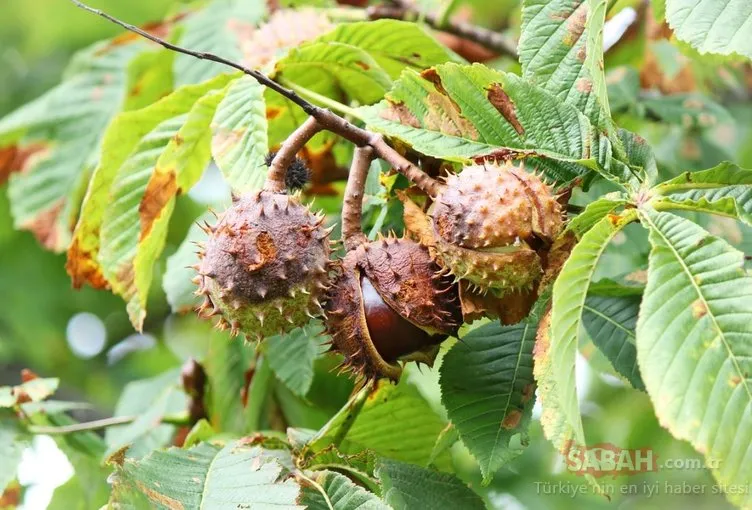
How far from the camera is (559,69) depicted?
1.81 meters

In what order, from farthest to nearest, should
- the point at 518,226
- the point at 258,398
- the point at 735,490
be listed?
the point at 258,398 → the point at 518,226 → the point at 735,490

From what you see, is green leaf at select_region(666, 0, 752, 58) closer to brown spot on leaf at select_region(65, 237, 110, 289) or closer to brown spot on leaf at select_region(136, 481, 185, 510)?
brown spot on leaf at select_region(136, 481, 185, 510)

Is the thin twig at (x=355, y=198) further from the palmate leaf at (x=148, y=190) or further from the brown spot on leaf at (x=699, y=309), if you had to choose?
the brown spot on leaf at (x=699, y=309)

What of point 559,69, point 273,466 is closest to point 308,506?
point 273,466

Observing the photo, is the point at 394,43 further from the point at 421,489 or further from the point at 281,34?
the point at 421,489

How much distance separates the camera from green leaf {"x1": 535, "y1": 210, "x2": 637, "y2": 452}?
1408 millimetres

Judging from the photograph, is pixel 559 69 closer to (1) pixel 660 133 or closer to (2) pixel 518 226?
(2) pixel 518 226

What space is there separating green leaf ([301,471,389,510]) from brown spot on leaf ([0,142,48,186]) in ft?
6.38

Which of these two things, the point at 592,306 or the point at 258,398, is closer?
the point at 592,306

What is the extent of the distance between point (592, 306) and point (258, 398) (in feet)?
3.96

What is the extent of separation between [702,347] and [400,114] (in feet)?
2.57

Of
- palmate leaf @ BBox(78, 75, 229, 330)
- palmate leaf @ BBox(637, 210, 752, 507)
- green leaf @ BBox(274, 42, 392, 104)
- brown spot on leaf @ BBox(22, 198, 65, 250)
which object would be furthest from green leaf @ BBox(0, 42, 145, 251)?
palmate leaf @ BBox(637, 210, 752, 507)

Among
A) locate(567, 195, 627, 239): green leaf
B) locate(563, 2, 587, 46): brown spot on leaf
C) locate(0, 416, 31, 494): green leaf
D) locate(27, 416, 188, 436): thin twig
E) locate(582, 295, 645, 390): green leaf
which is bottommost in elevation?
locate(27, 416, 188, 436): thin twig

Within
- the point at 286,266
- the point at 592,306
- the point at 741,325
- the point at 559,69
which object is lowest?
the point at 592,306
